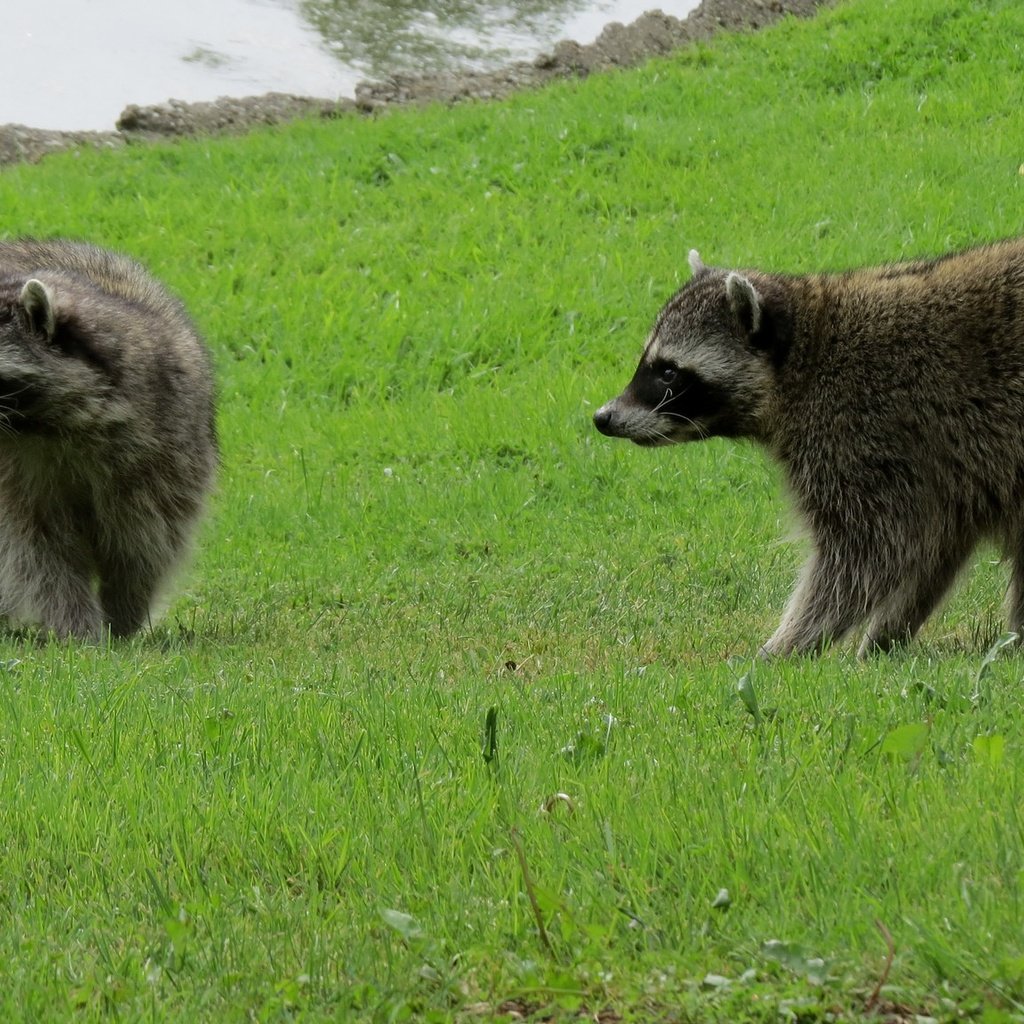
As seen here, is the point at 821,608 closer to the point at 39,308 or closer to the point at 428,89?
the point at 39,308

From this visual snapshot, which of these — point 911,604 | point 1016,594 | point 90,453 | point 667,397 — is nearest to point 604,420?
point 667,397

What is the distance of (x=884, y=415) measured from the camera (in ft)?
20.0

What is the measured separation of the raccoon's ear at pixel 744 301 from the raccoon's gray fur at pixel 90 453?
2611mm

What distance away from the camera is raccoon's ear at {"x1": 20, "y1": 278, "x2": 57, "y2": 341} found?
675 centimetres

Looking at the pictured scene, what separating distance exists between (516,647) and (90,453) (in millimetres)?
2085

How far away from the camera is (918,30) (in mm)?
15805

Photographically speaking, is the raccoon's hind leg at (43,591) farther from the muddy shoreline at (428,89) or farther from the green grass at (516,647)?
the muddy shoreline at (428,89)

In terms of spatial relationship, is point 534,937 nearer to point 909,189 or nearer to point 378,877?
point 378,877

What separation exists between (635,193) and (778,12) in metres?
5.45

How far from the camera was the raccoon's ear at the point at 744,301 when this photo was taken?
6.52 m

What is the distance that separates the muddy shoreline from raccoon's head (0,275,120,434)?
995 cm

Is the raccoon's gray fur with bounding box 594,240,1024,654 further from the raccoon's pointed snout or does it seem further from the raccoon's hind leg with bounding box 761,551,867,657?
the raccoon's pointed snout

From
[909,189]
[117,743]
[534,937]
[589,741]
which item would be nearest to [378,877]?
[534,937]

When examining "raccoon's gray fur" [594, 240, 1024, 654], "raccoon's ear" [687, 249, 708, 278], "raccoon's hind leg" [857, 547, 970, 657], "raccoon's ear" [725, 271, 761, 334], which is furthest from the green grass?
"raccoon's ear" [687, 249, 708, 278]
